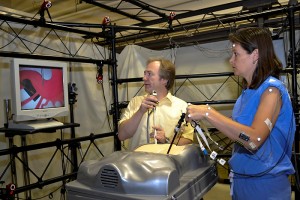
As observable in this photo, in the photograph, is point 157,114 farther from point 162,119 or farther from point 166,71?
point 166,71

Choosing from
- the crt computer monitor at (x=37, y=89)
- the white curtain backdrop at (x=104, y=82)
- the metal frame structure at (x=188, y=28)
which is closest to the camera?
the crt computer monitor at (x=37, y=89)

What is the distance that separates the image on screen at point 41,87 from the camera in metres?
2.26

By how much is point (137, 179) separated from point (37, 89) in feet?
5.87

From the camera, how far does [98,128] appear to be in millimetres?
4074

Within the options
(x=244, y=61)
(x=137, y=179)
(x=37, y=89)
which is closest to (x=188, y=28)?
(x=37, y=89)

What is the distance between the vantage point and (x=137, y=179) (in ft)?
3.03

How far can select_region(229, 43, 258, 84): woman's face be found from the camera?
4.08 feet

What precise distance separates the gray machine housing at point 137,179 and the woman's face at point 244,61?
0.51 meters

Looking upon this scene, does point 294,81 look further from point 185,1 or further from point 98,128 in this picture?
point 98,128

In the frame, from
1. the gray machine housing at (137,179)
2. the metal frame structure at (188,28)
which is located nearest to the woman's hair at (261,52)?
the gray machine housing at (137,179)

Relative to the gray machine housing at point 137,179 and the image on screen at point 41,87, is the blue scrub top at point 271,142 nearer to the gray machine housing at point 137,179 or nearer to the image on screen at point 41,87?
Answer: the gray machine housing at point 137,179

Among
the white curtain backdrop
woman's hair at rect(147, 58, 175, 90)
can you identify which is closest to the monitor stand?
the white curtain backdrop

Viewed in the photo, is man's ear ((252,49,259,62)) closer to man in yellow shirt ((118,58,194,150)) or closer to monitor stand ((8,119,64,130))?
man in yellow shirt ((118,58,194,150))

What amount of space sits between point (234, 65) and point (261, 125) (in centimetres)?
37
